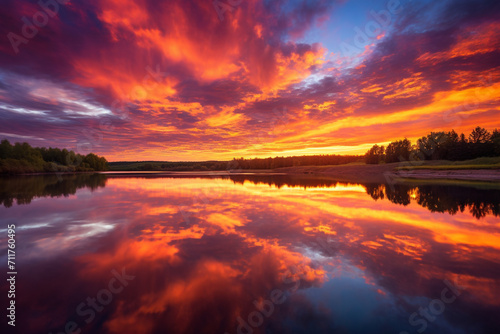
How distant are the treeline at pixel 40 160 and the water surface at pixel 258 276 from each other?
89120 millimetres

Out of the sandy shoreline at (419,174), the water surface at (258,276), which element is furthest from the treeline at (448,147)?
the water surface at (258,276)

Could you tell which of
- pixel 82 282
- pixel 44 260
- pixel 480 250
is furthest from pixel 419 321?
pixel 44 260

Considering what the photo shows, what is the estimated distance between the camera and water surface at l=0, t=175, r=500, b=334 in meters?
4.18

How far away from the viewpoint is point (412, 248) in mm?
7949

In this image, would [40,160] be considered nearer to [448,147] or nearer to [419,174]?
[419,174]

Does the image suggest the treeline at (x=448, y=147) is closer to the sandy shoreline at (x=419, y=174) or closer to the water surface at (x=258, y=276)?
the sandy shoreline at (x=419, y=174)

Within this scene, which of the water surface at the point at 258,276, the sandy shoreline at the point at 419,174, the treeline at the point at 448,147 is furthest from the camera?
the treeline at the point at 448,147

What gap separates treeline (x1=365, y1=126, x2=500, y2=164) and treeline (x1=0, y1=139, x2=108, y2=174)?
152 m

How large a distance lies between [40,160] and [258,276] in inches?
4613

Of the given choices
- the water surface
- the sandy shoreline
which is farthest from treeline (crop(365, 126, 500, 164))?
the water surface

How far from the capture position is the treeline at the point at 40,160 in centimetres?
7149

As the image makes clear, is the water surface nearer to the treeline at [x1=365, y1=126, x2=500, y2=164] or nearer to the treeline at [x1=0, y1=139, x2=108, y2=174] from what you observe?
the treeline at [x1=365, y1=126, x2=500, y2=164]

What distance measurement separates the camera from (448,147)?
7656 centimetres

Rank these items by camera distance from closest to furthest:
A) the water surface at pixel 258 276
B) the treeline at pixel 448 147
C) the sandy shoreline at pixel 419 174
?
the water surface at pixel 258 276
the sandy shoreline at pixel 419 174
the treeline at pixel 448 147
